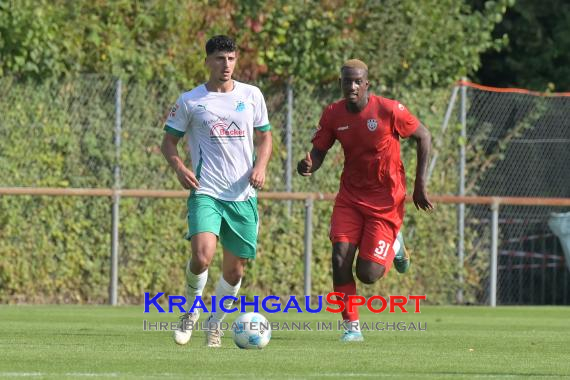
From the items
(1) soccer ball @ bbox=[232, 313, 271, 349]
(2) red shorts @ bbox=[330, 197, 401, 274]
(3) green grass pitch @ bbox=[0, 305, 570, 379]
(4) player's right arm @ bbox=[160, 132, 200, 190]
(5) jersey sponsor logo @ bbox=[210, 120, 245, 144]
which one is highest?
(5) jersey sponsor logo @ bbox=[210, 120, 245, 144]

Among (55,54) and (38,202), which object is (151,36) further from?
(38,202)

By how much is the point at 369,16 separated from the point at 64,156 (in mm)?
4480

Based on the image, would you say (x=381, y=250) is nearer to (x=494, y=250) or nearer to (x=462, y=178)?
(x=494, y=250)

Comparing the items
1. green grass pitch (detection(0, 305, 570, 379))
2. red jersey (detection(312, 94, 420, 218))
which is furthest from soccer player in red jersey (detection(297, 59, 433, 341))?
green grass pitch (detection(0, 305, 570, 379))

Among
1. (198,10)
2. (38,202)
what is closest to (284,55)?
(198,10)

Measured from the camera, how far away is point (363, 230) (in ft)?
39.1

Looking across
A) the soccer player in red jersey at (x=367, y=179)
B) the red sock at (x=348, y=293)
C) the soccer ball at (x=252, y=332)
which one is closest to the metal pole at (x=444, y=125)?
the soccer player in red jersey at (x=367, y=179)

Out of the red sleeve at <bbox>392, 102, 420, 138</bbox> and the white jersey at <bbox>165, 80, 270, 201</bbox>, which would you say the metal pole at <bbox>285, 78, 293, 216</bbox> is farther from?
the white jersey at <bbox>165, 80, 270, 201</bbox>

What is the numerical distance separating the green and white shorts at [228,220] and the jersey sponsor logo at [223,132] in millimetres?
427

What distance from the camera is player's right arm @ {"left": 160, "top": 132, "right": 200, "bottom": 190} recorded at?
10.6 metres

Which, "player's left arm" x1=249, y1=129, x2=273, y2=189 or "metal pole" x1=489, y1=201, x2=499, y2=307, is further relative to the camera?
"metal pole" x1=489, y1=201, x2=499, y2=307

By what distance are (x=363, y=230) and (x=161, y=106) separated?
7019mm

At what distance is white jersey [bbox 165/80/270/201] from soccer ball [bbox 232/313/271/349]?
97 centimetres

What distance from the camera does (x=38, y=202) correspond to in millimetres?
17672
